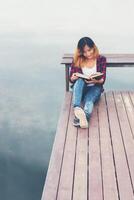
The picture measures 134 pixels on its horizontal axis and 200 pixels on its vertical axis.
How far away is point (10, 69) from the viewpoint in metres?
17.0

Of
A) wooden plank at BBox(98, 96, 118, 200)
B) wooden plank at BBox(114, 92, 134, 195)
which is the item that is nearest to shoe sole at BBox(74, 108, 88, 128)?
wooden plank at BBox(98, 96, 118, 200)

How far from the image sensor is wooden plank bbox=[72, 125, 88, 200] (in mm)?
3762

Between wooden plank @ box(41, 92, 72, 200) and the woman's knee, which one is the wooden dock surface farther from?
the woman's knee

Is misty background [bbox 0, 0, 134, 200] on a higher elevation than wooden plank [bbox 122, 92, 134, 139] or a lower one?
lower

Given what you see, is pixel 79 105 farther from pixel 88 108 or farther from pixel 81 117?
pixel 81 117

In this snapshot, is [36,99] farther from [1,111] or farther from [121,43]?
[121,43]

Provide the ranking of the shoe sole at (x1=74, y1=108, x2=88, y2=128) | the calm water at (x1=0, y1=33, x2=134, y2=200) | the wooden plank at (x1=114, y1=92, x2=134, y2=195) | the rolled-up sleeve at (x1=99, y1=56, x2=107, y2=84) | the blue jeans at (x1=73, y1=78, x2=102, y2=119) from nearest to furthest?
the wooden plank at (x1=114, y1=92, x2=134, y2=195), the shoe sole at (x1=74, y1=108, x2=88, y2=128), the blue jeans at (x1=73, y1=78, x2=102, y2=119), the rolled-up sleeve at (x1=99, y1=56, x2=107, y2=84), the calm water at (x1=0, y1=33, x2=134, y2=200)

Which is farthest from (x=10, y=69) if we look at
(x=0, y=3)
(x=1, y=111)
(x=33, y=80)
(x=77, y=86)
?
(x=0, y=3)

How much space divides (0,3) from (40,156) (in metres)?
27.1

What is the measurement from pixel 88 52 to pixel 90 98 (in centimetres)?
61

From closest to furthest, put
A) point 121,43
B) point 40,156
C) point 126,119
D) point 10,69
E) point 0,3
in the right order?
1. point 126,119
2. point 40,156
3. point 10,69
4. point 121,43
5. point 0,3

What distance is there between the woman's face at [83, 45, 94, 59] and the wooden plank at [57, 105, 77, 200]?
1.03 m

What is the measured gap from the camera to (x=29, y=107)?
42.8 ft

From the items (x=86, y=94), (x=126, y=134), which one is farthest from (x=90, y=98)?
(x=126, y=134)
